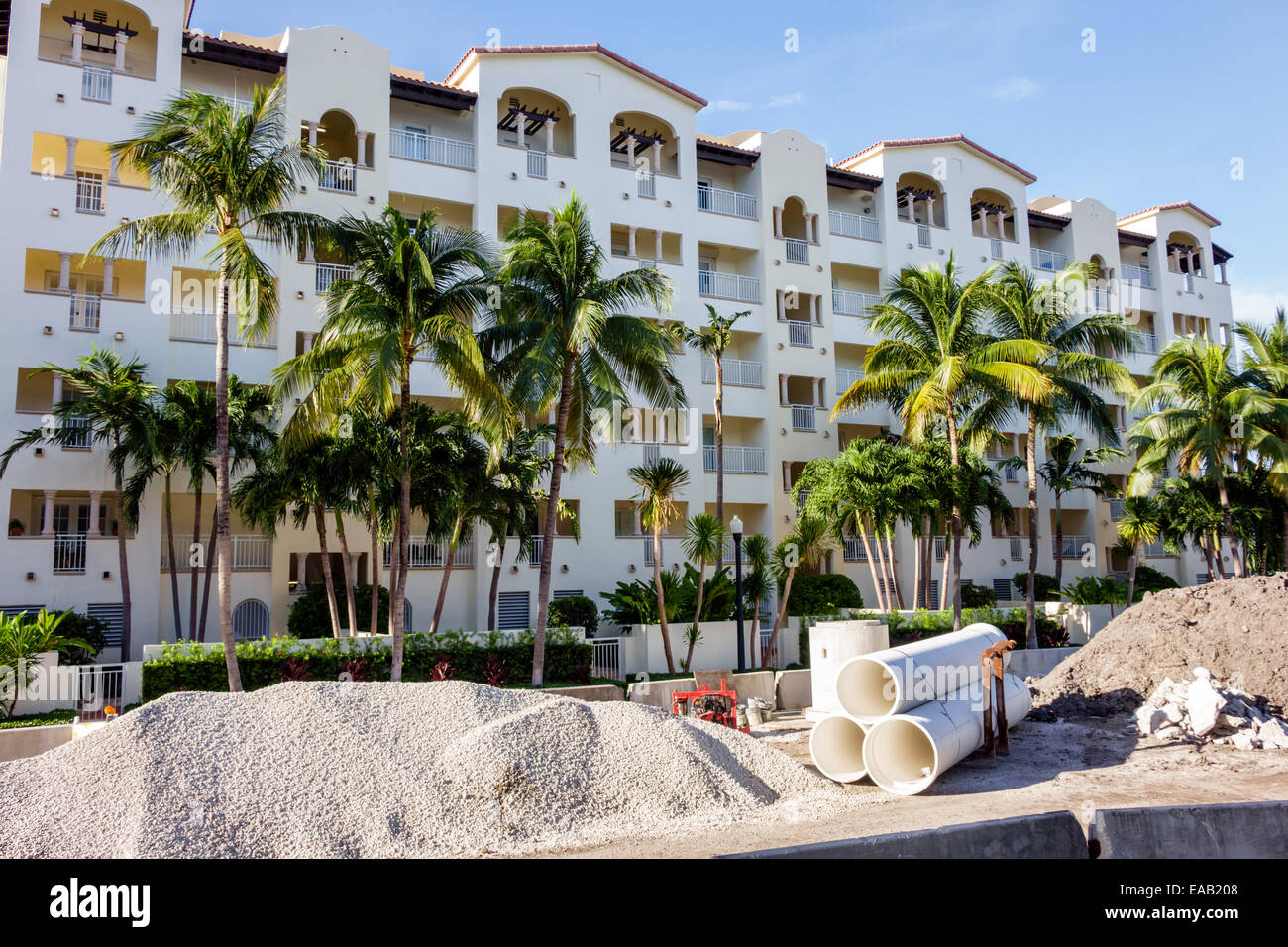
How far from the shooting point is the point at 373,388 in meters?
18.0

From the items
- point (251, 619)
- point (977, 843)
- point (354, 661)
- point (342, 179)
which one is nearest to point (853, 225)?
point (342, 179)

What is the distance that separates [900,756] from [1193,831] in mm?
5452

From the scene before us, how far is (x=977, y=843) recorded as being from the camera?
8594 mm

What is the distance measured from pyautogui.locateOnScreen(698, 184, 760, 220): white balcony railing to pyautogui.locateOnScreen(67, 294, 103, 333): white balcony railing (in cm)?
2040

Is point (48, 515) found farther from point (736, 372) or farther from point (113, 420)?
point (736, 372)

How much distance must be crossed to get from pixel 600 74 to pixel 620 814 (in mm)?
28422

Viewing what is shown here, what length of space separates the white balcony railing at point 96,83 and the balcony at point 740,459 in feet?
69.4

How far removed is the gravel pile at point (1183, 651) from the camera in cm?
1853

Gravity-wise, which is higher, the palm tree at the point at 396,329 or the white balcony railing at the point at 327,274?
the white balcony railing at the point at 327,274

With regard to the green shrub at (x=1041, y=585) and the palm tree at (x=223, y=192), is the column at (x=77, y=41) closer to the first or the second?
the palm tree at (x=223, y=192)

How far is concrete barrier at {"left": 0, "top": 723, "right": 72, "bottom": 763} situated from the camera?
15539 millimetres

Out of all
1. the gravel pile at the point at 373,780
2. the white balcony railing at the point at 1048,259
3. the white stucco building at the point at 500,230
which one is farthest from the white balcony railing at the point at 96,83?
the white balcony railing at the point at 1048,259

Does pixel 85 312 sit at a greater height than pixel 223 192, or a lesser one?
lesser
